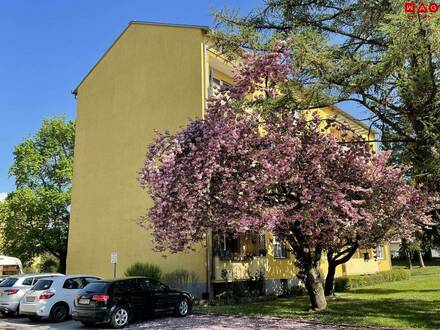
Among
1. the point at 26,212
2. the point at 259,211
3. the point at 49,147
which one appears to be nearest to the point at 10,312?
the point at 259,211

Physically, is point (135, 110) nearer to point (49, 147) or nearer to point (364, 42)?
point (364, 42)

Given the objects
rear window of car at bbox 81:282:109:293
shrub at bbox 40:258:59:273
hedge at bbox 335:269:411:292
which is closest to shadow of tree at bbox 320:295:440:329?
hedge at bbox 335:269:411:292

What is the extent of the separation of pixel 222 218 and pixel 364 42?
20.8 feet

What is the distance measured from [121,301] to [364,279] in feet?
63.0

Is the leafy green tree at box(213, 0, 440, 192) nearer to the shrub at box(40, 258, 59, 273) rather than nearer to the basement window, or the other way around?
the basement window

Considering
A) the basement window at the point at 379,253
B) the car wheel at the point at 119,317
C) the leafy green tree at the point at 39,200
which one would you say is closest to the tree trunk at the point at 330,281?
the car wheel at the point at 119,317

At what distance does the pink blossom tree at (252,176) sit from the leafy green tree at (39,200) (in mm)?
23117

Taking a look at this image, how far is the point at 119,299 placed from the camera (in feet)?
43.9

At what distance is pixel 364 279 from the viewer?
92.0 feet

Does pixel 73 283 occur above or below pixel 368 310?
above

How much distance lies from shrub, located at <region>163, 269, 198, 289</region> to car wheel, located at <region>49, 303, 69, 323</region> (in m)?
5.05

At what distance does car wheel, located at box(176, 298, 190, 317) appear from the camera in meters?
15.2

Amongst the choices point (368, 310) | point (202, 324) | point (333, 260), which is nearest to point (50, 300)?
point (202, 324)

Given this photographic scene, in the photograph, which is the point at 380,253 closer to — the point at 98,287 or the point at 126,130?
the point at 126,130
